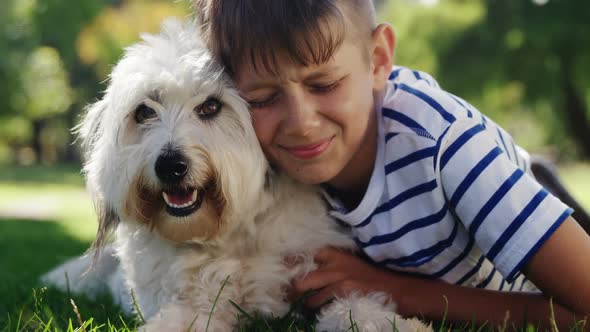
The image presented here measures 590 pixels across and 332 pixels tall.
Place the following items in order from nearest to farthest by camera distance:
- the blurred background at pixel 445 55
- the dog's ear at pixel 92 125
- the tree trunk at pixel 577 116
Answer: the dog's ear at pixel 92 125 → the blurred background at pixel 445 55 → the tree trunk at pixel 577 116

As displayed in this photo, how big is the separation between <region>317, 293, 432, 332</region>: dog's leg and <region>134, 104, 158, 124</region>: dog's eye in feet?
3.27

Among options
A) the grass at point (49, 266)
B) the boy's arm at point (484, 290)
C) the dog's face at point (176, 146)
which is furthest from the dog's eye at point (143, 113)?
the boy's arm at point (484, 290)

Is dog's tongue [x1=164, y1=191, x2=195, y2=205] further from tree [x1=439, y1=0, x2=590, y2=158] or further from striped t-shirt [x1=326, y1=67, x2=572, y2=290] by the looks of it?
tree [x1=439, y1=0, x2=590, y2=158]

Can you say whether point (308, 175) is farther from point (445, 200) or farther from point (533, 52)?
point (533, 52)

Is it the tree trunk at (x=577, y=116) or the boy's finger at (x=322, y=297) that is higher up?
the boy's finger at (x=322, y=297)

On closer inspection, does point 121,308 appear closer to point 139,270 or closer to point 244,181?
point 139,270

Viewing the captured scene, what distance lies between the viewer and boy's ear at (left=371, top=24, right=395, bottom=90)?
2846mm

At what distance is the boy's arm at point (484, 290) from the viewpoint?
2361mm

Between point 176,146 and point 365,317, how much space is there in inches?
35.3

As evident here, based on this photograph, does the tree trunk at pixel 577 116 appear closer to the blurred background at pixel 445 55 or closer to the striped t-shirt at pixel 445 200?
the blurred background at pixel 445 55

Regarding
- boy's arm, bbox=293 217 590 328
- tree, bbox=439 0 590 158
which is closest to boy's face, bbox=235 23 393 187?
boy's arm, bbox=293 217 590 328

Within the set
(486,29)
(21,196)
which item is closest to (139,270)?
(21,196)

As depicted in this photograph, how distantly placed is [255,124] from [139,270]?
77 centimetres

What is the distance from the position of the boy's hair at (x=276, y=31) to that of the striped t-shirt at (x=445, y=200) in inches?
17.9
